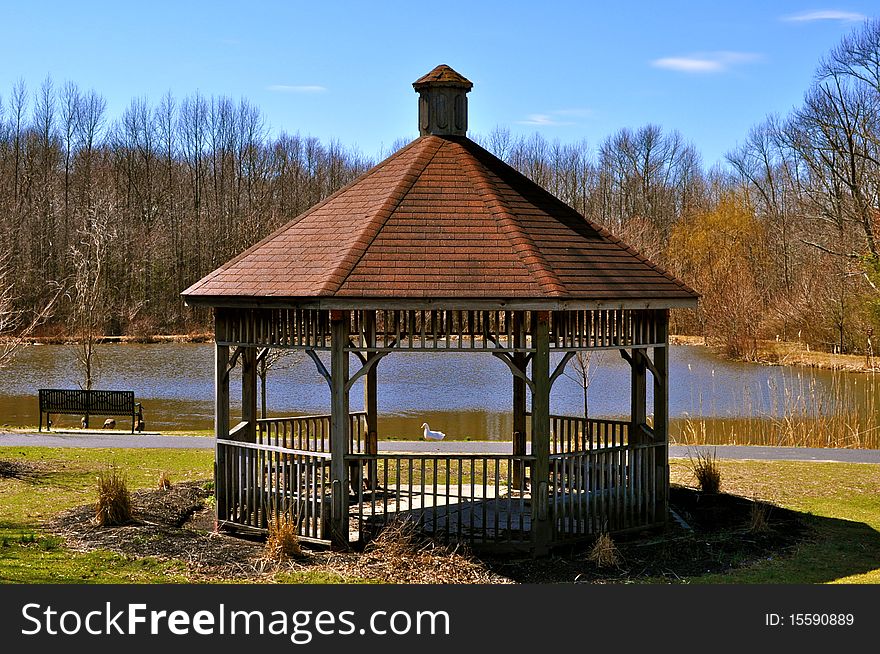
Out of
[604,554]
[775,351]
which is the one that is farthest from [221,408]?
[775,351]

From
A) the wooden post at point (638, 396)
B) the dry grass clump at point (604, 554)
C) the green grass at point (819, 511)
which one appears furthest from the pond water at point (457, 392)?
the dry grass clump at point (604, 554)

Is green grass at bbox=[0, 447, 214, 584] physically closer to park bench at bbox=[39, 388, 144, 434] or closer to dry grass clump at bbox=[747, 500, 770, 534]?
park bench at bbox=[39, 388, 144, 434]

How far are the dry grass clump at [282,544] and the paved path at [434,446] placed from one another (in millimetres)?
7520

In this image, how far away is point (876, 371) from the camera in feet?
107

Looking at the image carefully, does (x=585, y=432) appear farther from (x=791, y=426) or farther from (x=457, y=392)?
(x=457, y=392)

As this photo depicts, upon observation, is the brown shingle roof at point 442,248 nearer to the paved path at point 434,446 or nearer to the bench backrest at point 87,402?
the paved path at point 434,446

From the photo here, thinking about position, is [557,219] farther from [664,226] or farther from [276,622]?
[664,226]

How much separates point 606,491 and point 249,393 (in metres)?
4.62

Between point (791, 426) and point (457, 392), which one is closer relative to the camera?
point (791, 426)

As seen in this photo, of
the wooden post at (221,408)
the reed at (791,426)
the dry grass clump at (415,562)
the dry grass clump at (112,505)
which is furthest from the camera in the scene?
the reed at (791,426)

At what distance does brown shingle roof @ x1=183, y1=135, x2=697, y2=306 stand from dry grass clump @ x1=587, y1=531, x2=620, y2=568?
2.52m

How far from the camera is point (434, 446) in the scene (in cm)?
1845

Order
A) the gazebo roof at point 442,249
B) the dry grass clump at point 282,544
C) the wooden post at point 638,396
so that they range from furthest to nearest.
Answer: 1. the wooden post at point 638,396
2. the gazebo roof at point 442,249
3. the dry grass clump at point 282,544

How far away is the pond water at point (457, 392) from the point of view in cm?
2350
